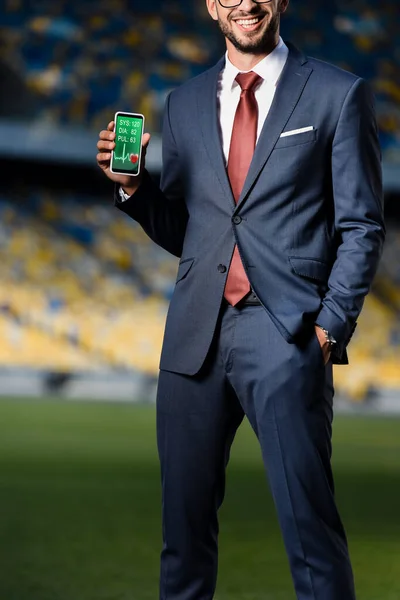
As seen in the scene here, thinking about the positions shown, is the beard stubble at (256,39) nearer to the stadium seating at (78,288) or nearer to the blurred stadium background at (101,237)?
the blurred stadium background at (101,237)

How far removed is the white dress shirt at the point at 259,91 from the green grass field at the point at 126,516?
1.63m

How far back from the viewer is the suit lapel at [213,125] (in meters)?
2.31

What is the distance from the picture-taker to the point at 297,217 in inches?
89.3

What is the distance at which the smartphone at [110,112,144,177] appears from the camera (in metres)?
2.31

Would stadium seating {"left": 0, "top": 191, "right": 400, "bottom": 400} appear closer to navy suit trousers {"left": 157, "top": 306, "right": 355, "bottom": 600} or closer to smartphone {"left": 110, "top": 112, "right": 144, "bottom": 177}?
navy suit trousers {"left": 157, "top": 306, "right": 355, "bottom": 600}

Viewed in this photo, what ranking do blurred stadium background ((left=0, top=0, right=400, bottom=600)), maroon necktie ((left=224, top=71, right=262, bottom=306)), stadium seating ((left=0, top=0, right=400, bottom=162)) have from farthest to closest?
stadium seating ((left=0, top=0, right=400, bottom=162)), blurred stadium background ((left=0, top=0, right=400, bottom=600)), maroon necktie ((left=224, top=71, right=262, bottom=306))

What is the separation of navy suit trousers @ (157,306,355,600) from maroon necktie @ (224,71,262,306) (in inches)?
2.9

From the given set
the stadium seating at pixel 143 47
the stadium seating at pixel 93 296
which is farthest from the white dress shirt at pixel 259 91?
the stadium seating at pixel 143 47

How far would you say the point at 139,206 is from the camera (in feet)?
7.85

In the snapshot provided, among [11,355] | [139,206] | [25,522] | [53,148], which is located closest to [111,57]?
[53,148]

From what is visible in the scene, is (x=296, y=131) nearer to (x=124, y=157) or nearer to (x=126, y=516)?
(x=124, y=157)

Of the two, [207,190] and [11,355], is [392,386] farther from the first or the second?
[207,190]

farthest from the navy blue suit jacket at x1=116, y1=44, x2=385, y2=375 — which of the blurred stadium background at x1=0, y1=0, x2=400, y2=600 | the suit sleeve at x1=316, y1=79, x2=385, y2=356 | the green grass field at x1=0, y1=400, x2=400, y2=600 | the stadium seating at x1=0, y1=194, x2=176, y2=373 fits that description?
the stadium seating at x1=0, y1=194, x2=176, y2=373

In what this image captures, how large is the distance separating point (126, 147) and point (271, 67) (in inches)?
14.1
